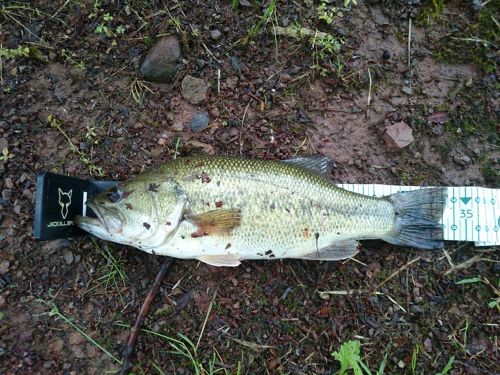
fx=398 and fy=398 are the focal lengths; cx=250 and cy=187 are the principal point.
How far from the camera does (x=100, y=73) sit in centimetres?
438

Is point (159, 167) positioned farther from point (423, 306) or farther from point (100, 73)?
point (423, 306)

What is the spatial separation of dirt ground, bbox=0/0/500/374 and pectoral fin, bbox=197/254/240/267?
0.43 metres

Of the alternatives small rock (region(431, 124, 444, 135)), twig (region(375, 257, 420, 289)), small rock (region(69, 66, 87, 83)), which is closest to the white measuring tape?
twig (region(375, 257, 420, 289))

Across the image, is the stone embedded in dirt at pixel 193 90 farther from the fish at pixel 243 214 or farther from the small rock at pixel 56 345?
the small rock at pixel 56 345

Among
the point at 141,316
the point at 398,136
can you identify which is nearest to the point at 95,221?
the point at 141,316

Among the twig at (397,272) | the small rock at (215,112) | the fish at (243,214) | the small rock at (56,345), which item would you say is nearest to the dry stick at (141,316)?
the fish at (243,214)

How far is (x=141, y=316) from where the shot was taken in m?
3.95

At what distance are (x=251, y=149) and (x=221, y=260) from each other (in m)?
1.28

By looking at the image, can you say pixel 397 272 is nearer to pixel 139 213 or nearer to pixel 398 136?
pixel 398 136

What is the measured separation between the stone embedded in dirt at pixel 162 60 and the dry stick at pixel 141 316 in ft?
6.50

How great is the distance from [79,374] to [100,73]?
313 centimetres

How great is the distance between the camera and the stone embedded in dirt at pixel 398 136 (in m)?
4.34

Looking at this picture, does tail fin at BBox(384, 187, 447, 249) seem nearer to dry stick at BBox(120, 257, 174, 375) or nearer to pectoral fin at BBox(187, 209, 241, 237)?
pectoral fin at BBox(187, 209, 241, 237)

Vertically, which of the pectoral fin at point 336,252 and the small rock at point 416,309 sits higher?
the pectoral fin at point 336,252
